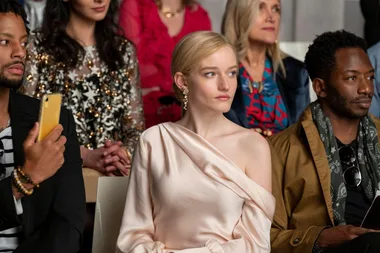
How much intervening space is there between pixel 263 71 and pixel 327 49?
849 millimetres

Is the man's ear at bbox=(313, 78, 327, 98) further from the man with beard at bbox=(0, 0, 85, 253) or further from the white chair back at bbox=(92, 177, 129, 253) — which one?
the man with beard at bbox=(0, 0, 85, 253)

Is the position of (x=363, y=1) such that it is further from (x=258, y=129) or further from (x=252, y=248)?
(x=252, y=248)

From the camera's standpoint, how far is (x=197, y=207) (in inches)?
121

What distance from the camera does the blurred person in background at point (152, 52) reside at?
4.55 metres

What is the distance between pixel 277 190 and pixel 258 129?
736mm

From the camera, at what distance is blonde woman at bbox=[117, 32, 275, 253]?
307 centimetres

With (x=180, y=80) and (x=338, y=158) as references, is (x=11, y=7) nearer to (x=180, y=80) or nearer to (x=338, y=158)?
(x=180, y=80)

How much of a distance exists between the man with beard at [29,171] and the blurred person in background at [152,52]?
125cm

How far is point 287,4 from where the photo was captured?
5.55 metres

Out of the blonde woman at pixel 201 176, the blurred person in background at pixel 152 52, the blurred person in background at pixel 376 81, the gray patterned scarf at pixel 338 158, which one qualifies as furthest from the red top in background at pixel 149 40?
the blonde woman at pixel 201 176

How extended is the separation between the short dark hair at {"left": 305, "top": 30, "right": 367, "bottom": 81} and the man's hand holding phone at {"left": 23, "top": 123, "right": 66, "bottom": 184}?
1156mm

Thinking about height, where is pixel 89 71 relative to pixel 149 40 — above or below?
below

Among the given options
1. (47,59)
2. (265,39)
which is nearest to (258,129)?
(265,39)

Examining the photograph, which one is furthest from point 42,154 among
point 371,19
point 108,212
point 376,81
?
point 371,19
